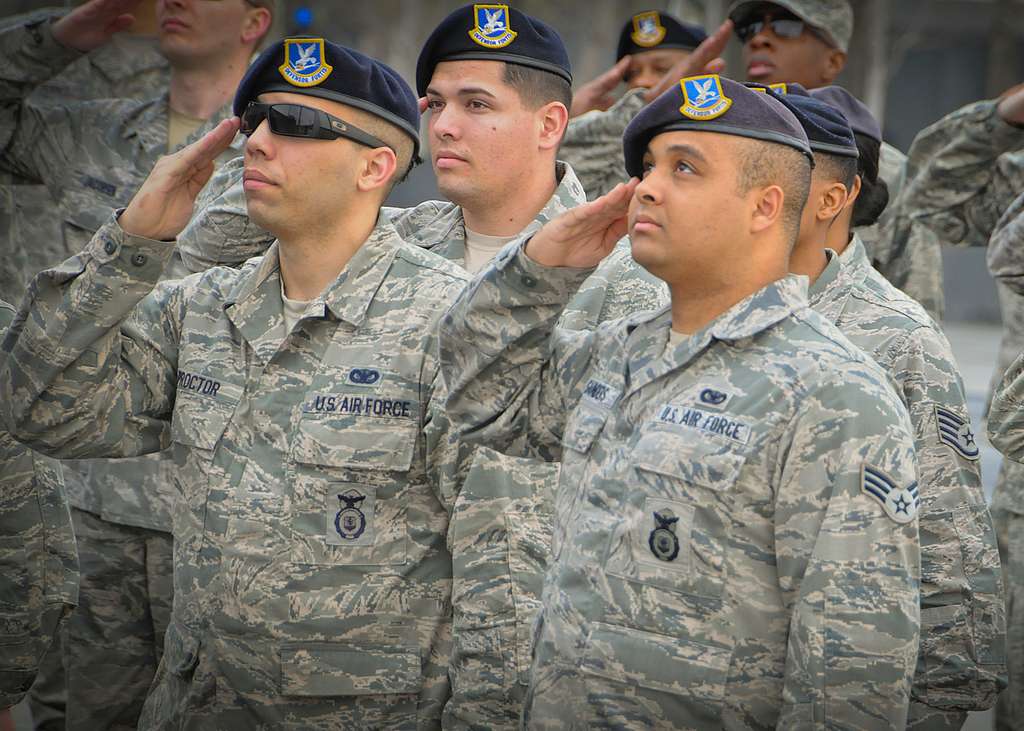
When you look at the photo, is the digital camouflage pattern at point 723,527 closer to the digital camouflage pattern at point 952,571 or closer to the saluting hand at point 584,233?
the saluting hand at point 584,233

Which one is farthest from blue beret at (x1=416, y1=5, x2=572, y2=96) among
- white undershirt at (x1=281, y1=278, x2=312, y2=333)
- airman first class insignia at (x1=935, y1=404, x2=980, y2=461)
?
airman first class insignia at (x1=935, y1=404, x2=980, y2=461)

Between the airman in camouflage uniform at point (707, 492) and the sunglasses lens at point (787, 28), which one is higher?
the sunglasses lens at point (787, 28)

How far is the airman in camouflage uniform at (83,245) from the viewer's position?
4.99 metres

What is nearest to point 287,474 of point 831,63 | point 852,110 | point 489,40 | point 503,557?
point 503,557

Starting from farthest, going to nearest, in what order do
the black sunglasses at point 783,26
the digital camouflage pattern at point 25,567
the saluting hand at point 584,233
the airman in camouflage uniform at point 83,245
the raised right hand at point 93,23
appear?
1. the black sunglasses at point 783,26
2. the raised right hand at point 93,23
3. the airman in camouflage uniform at point 83,245
4. the digital camouflage pattern at point 25,567
5. the saluting hand at point 584,233

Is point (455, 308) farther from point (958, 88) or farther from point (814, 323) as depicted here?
point (958, 88)

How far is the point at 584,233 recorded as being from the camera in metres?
2.88

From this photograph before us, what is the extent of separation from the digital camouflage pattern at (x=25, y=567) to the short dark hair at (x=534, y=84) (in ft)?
5.23

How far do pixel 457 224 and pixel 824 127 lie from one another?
1.09 meters

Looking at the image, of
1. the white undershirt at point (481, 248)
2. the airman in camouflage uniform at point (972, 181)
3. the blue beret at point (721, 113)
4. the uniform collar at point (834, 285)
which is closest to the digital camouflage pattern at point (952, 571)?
the uniform collar at point (834, 285)

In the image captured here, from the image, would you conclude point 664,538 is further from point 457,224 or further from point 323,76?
point 457,224

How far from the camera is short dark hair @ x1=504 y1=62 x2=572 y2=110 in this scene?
428 cm

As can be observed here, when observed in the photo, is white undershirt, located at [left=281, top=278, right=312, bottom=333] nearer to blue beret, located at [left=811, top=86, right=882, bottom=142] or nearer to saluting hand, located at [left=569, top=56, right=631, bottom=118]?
blue beret, located at [left=811, top=86, right=882, bottom=142]

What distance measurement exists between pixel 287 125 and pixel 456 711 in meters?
1.46
